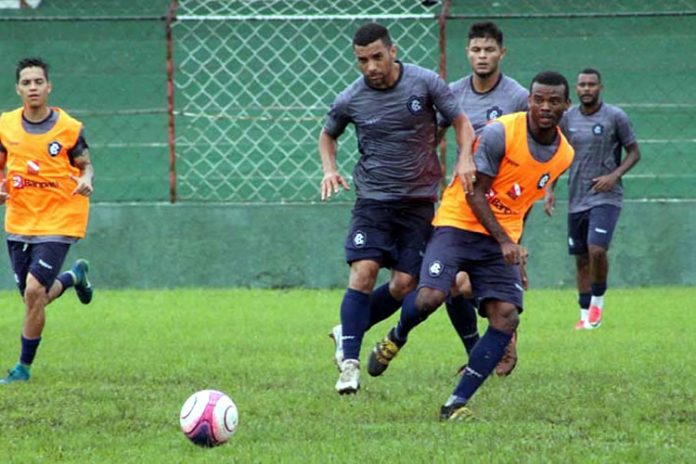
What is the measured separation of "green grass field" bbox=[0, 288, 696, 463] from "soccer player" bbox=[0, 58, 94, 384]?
2.50 feet

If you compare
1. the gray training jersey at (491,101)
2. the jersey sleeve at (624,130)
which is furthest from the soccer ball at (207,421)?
the jersey sleeve at (624,130)

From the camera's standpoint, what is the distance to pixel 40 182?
10.5 meters

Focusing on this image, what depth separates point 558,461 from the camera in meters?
6.89

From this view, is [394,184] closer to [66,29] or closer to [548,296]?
[548,296]

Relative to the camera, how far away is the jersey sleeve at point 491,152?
8.38 meters

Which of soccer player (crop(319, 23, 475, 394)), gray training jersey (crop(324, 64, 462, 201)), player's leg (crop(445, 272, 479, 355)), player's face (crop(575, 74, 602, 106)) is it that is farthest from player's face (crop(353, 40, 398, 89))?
player's face (crop(575, 74, 602, 106))

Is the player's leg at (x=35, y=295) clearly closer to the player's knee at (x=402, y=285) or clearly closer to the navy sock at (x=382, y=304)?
the navy sock at (x=382, y=304)

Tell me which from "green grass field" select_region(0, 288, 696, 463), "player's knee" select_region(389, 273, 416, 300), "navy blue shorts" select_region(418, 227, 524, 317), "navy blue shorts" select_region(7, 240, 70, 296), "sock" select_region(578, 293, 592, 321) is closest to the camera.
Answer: "green grass field" select_region(0, 288, 696, 463)

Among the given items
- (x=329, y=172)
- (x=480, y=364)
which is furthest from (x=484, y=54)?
(x=480, y=364)

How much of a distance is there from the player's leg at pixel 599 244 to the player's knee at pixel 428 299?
16.8ft

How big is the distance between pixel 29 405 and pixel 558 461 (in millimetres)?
3282

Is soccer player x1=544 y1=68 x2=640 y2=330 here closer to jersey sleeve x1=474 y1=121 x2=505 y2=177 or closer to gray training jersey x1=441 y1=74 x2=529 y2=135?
gray training jersey x1=441 y1=74 x2=529 y2=135

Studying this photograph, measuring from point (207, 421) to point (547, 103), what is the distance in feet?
8.01

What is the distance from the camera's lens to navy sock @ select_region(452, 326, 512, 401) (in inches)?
326
